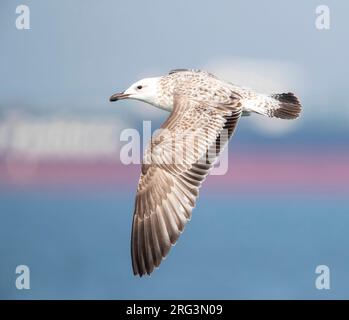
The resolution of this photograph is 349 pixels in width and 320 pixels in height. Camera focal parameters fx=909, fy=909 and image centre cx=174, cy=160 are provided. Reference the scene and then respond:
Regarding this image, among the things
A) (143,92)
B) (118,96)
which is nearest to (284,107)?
(143,92)

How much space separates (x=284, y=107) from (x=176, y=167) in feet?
2.28

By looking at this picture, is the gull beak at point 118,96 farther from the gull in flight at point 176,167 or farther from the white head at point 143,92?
the gull in flight at point 176,167

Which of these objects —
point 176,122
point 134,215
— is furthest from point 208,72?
point 134,215

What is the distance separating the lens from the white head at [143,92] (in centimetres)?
385

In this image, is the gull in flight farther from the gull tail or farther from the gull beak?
the gull beak

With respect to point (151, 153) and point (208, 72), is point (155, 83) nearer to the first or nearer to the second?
point (208, 72)

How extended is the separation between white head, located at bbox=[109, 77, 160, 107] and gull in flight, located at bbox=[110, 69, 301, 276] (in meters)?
0.18

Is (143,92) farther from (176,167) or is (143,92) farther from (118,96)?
(176,167)

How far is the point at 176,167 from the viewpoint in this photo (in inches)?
135

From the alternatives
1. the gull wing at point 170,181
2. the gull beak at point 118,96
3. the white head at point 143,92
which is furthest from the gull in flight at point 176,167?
the gull beak at point 118,96

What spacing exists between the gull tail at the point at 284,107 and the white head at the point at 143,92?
479mm

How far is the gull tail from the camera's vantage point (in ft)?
12.5

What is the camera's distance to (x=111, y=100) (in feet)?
12.6

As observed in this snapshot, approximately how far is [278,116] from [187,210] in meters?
0.71
